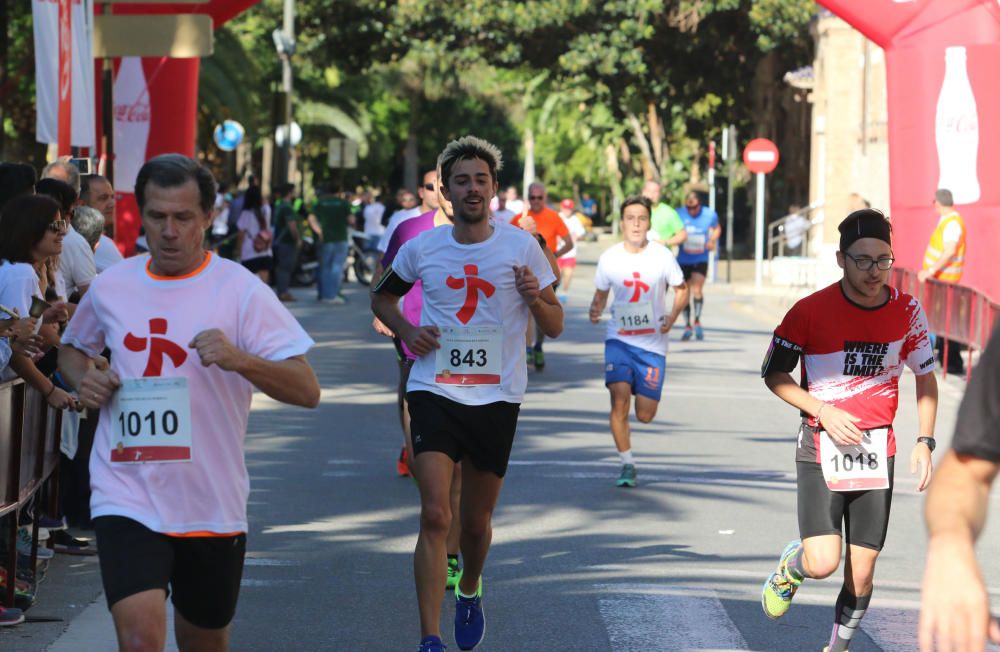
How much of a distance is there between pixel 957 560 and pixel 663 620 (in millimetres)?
4381

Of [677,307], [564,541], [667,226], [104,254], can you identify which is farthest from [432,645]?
[667,226]

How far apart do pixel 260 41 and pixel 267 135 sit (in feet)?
20.1

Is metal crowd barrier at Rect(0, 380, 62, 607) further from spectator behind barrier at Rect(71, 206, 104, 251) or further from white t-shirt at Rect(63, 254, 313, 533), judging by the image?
white t-shirt at Rect(63, 254, 313, 533)

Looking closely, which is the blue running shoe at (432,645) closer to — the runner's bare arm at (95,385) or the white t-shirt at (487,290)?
the white t-shirt at (487,290)

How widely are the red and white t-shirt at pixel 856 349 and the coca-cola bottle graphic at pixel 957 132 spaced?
40.1 feet

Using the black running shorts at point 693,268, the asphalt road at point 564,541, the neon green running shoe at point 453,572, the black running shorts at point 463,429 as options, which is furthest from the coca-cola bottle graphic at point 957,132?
the black running shorts at point 463,429

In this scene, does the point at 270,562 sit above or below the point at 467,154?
below

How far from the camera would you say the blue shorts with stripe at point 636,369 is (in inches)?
434

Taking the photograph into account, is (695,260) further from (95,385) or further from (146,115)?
(95,385)

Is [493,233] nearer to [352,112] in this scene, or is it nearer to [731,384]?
[731,384]

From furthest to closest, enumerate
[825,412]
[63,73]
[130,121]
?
[130,121] < [63,73] < [825,412]

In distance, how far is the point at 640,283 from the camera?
11.2 metres

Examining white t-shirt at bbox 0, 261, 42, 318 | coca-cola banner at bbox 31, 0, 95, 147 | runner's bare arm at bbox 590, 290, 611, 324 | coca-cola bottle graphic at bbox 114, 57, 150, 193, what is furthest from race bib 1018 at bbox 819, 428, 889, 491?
coca-cola bottle graphic at bbox 114, 57, 150, 193

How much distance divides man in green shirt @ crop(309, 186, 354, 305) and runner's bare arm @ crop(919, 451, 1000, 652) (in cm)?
2373
